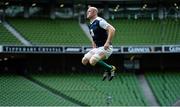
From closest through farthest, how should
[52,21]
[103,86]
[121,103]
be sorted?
[121,103]
[103,86]
[52,21]

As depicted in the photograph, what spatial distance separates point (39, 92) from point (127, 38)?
10437mm

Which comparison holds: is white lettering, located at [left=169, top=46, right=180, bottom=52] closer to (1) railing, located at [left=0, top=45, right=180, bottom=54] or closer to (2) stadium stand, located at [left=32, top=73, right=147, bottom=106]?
(1) railing, located at [left=0, top=45, right=180, bottom=54]

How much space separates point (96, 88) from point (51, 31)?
818cm

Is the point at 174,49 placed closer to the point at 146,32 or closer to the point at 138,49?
the point at 138,49

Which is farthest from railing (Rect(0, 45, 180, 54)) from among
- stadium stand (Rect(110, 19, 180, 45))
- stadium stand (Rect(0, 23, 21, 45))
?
stadium stand (Rect(0, 23, 21, 45))

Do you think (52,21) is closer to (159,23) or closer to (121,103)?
(159,23)

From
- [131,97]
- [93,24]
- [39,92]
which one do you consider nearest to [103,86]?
[131,97]

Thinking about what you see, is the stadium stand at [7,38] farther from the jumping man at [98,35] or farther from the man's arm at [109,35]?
the man's arm at [109,35]

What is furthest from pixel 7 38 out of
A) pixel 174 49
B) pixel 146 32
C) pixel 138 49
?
pixel 174 49

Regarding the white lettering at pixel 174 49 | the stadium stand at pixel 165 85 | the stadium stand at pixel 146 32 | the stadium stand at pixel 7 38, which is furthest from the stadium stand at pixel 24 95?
the white lettering at pixel 174 49

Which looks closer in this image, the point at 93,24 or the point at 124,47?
the point at 93,24

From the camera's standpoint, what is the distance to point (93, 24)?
46.3ft

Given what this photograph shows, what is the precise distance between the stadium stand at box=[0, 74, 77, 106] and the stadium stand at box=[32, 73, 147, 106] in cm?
125

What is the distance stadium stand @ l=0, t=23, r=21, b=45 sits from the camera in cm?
3996
